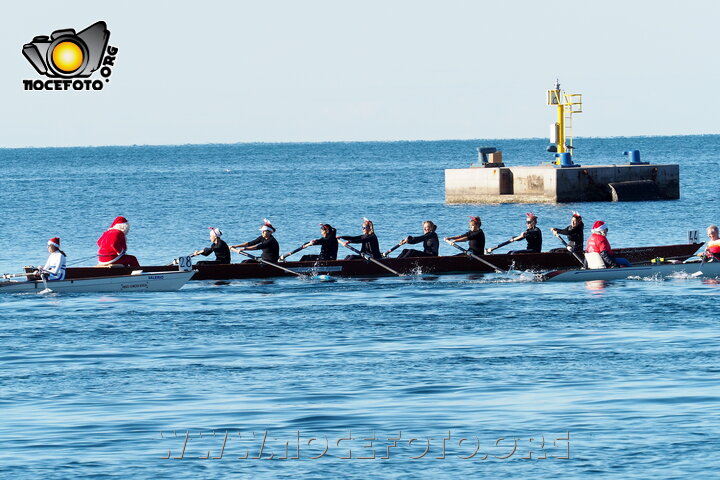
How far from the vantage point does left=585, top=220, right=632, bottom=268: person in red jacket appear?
2975 centimetres

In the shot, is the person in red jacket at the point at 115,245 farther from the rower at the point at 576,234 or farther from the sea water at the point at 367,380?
the rower at the point at 576,234

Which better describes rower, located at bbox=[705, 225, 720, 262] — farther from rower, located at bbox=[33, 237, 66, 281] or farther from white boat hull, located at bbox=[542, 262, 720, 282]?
rower, located at bbox=[33, 237, 66, 281]

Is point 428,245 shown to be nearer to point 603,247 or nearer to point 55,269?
point 603,247

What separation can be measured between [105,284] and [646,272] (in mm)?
12382

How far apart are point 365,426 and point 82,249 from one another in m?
34.5

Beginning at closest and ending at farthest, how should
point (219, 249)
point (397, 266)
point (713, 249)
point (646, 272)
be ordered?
point (646, 272), point (713, 249), point (219, 249), point (397, 266)

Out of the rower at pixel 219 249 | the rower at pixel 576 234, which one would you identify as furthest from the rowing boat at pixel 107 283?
the rower at pixel 576 234

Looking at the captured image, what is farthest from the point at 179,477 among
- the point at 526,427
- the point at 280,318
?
the point at 280,318

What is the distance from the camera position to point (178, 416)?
621 inches

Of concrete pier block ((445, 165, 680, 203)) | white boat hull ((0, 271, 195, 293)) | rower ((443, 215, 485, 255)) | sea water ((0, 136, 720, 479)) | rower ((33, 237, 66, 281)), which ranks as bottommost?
sea water ((0, 136, 720, 479))

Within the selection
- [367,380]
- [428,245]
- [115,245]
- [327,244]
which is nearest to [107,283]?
[115,245]

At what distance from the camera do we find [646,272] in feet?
99.5

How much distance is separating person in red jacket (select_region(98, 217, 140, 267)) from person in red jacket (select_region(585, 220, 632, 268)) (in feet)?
34.5

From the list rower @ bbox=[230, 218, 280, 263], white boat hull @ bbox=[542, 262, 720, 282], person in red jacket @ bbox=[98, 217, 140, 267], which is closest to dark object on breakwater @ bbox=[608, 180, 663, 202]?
white boat hull @ bbox=[542, 262, 720, 282]
